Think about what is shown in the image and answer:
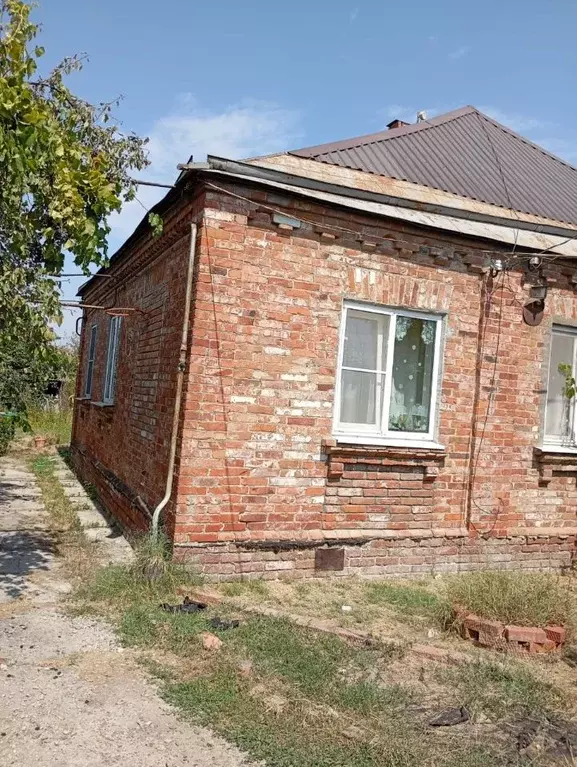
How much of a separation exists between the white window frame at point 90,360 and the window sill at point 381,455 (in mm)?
7363

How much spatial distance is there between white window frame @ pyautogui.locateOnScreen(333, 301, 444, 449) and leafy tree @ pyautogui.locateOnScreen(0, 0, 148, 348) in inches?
98.8

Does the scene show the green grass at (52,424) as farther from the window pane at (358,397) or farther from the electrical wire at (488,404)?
the electrical wire at (488,404)

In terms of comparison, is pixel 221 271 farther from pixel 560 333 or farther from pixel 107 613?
pixel 560 333

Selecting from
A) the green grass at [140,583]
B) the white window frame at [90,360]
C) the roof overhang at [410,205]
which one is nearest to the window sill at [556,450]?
the roof overhang at [410,205]

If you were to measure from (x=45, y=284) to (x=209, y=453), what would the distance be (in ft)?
6.68

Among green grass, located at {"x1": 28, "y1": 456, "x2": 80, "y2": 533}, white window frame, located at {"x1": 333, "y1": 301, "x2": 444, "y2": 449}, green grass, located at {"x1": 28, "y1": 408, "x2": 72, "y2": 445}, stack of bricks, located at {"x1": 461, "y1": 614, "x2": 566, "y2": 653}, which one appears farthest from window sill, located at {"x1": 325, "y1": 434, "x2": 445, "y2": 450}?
green grass, located at {"x1": 28, "y1": 408, "x2": 72, "y2": 445}

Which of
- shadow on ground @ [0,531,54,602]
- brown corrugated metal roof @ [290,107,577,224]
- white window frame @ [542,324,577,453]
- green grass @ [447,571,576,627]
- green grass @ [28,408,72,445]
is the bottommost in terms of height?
shadow on ground @ [0,531,54,602]

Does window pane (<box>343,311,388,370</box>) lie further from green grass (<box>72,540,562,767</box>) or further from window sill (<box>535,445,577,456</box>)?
green grass (<box>72,540,562,767</box>)

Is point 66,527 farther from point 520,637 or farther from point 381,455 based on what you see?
point 520,637

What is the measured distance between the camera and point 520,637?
4727 mm

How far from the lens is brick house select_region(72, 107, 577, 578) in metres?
5.95

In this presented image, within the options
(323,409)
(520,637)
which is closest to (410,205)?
(323,409)

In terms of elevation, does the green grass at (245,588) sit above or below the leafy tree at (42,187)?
below

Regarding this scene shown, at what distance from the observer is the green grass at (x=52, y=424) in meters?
18.2
